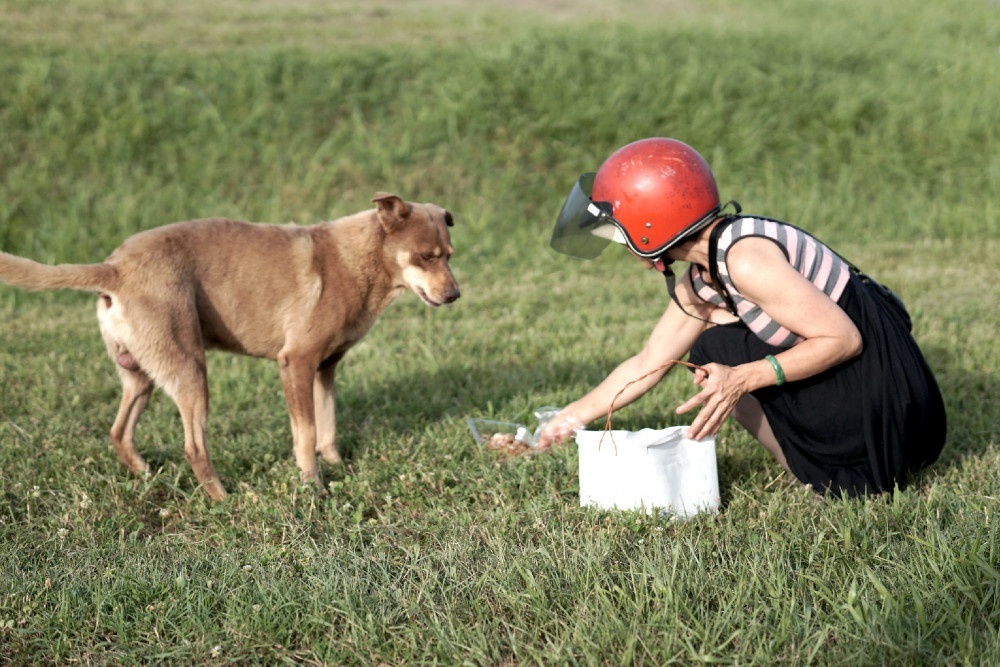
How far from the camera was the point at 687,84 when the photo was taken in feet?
39.7

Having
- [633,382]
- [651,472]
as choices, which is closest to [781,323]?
[633,382]

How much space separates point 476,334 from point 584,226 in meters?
3.37

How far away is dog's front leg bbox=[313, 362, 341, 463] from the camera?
5215 millimetres

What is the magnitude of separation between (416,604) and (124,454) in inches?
91.4

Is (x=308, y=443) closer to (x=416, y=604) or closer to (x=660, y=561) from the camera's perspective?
(x=416, y=604)

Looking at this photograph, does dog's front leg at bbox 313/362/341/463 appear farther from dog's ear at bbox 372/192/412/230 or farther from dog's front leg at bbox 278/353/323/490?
dog's ear at bbox 372/192/412/230

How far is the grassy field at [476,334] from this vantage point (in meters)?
3.16

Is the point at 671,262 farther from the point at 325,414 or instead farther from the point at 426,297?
the point at 325,414

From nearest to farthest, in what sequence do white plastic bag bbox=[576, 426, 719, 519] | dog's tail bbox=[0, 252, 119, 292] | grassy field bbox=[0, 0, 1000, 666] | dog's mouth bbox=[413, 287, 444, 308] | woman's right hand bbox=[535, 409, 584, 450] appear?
grassy field bbox=[0, 0, 1000, 666] < white plastic bag bbox=[576, 426, 719, 519] < dog's tail bbox=[0, 252, 119, 292] < woman's right hand bbox=[535, 409, 584, 450] < dog's mouth bbox=[413, 287, 444, 308]

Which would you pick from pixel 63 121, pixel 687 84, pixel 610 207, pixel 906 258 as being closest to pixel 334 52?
pixel 63 121

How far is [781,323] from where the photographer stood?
3.88 metres

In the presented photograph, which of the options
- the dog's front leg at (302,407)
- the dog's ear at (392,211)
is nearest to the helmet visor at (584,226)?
the dog's ear at (392,211)

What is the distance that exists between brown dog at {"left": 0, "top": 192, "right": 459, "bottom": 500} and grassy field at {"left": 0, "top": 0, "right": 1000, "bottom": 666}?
32 cm

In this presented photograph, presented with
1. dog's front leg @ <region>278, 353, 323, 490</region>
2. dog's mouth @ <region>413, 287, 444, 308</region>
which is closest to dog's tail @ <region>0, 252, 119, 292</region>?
dog's front leg @ <region>278, 353, 323, 490</region>
